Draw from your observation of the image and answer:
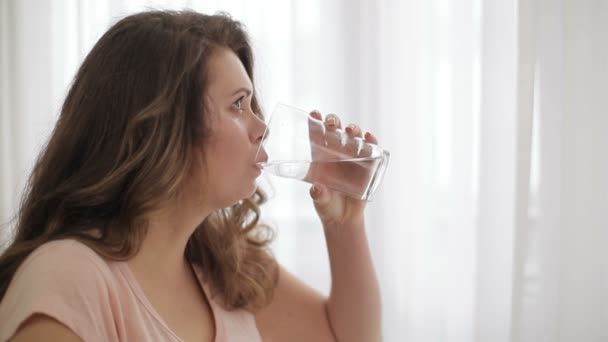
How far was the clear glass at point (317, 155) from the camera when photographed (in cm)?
114

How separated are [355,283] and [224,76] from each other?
0.57 metres

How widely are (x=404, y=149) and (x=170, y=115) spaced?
3.38 ft

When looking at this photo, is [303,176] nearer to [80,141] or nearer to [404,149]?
[80,141]

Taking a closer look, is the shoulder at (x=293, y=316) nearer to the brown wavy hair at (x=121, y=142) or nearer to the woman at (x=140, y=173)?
the woman at (x=140, y=173)

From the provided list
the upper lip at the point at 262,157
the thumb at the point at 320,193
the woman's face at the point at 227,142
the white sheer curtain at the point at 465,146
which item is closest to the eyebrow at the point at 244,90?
the woman's face at the point at 227,142

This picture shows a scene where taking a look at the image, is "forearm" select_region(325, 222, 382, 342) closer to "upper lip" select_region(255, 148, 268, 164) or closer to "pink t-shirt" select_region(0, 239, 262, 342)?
"upper lip" select_region(255, 148, 268, 164)

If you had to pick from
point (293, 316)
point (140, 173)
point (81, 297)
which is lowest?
point (293, 316)

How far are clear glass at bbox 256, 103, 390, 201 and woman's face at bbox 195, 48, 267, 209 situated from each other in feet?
0.11

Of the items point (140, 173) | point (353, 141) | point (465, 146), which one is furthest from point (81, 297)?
point (465, 146)

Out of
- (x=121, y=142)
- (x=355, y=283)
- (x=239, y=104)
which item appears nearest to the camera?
(x=121, y=142)

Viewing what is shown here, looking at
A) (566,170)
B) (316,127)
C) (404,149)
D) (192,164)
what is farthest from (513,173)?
(192,164)

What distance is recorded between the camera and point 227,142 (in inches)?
44.9

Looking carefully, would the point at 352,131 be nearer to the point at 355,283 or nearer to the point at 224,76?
the point at 224,76

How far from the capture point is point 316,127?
1.19 meters
